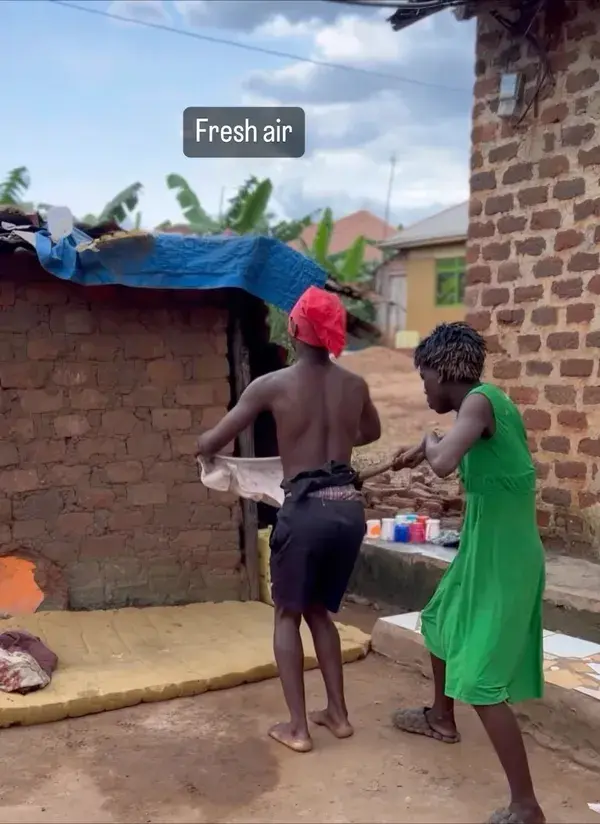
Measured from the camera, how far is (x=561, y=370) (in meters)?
5.89

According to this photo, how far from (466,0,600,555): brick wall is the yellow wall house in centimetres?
1595

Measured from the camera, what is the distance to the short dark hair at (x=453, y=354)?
320cm

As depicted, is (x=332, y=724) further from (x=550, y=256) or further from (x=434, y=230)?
(x=434, y=230)

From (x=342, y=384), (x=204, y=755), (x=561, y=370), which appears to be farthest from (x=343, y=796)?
(x=561, y=370)

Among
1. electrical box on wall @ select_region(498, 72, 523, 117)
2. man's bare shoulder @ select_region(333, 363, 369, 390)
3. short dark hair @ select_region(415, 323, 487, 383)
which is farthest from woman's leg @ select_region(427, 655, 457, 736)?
electrical box on wall @ select_region(498, 72, 523, 117)

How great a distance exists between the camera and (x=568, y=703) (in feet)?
12.6

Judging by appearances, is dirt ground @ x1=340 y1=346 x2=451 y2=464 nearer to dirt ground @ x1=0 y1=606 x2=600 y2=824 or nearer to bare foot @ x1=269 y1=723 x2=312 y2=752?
dirt ground @ x1=0 y1=606 x2=600 y2=824

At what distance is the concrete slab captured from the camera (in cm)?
421

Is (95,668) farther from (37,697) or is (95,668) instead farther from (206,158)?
(206,158)

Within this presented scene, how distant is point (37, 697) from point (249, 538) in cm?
207

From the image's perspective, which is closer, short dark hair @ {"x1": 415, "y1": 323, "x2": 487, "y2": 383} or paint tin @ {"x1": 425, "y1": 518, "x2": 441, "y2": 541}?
short dark hair @ {"x1": 415, "y1": 323, "x2": 487, "y2": 383}

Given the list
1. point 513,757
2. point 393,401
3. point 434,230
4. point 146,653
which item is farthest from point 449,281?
point 513,757

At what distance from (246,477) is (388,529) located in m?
2.47
